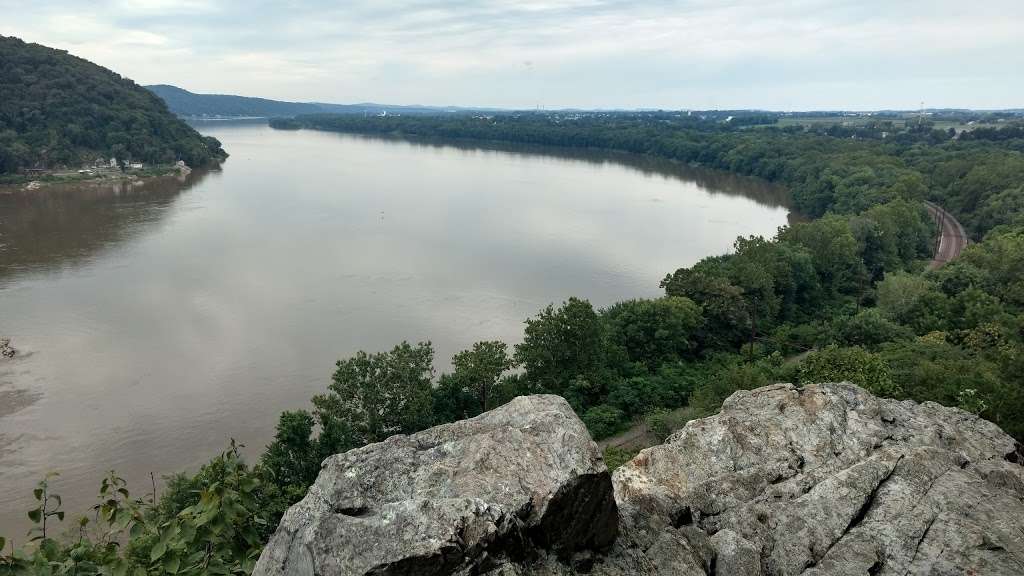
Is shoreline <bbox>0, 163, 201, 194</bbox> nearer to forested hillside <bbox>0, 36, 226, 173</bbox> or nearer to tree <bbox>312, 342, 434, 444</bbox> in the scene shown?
forested hillside <bbox>0, 36, 226, 173</bbox>

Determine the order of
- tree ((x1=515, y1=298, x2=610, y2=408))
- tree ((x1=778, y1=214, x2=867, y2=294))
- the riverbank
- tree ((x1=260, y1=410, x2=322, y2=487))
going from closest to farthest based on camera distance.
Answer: tree ((x1=260, y1=410, x2=322, y2=487)), tree ((x1=515, y1=298, x2=610, y2=408)), tree ((x1=778, y1=214, x2=867, y2=294)), the riverbank

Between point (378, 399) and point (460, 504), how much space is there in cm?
1291

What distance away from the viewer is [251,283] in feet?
112

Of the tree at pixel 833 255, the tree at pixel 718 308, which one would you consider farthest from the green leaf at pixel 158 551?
the tree at pixel 833 255

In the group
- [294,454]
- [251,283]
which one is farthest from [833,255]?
[251,283]

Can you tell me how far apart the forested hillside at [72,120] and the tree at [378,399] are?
70.3 meters

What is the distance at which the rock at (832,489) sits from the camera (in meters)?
6.57

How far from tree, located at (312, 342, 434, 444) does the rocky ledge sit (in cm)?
970

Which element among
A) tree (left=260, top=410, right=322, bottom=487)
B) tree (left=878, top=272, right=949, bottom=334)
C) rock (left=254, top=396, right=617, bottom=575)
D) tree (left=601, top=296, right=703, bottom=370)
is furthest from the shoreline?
tree (left=878, top=272, right=949, bottom=334)

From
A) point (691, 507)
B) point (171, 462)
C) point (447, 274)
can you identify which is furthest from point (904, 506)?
point (447, 274)

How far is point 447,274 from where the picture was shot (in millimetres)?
36688

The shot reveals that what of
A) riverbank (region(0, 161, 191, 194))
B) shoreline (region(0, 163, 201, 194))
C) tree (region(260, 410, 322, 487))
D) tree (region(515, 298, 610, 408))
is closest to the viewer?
tree (region(260, 410, 322, 487))

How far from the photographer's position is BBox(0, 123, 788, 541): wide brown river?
2030cm

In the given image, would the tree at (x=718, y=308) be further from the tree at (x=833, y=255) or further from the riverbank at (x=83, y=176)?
the riverbank at (x=83, y=176)
